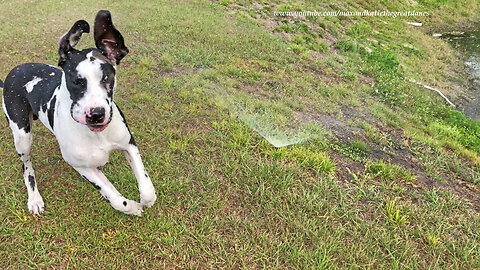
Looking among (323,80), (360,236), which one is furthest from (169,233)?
(323,80)

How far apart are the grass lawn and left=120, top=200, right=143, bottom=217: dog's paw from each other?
0.37 ft

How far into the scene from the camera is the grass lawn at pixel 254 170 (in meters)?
3.88

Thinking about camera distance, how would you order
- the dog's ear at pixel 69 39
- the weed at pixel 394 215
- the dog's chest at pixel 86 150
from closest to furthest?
the dog's ear at pixel 69 39 → the dog's chest at pixel 86 150 → the weed at pixel 394 215

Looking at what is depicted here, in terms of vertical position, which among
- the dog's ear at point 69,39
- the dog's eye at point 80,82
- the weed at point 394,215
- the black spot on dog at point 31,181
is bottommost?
the black spot on dog at point 31,181

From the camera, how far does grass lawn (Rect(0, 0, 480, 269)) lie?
3881 mm

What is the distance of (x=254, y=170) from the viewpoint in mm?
5055

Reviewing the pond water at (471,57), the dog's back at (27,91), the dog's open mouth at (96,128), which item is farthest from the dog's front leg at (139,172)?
the pond water at (471,57)

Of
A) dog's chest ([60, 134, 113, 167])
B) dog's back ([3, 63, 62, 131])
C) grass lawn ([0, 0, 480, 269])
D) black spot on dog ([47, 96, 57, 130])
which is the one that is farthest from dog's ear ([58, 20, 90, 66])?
grass lawn ([0, 0, 480, 269])

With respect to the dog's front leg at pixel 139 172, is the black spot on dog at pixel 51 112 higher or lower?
higher

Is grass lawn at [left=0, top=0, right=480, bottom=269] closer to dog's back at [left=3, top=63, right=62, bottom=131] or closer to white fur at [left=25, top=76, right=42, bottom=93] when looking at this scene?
dog's back at [left=3, top=63, right=62, bottom=131]

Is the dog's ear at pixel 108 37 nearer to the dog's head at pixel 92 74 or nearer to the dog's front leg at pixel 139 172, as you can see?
the dog's head at pixel 92 74

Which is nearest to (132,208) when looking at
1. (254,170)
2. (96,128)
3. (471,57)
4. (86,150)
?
(86,150)

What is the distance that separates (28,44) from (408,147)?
34.8 feet

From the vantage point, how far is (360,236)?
4113mm
